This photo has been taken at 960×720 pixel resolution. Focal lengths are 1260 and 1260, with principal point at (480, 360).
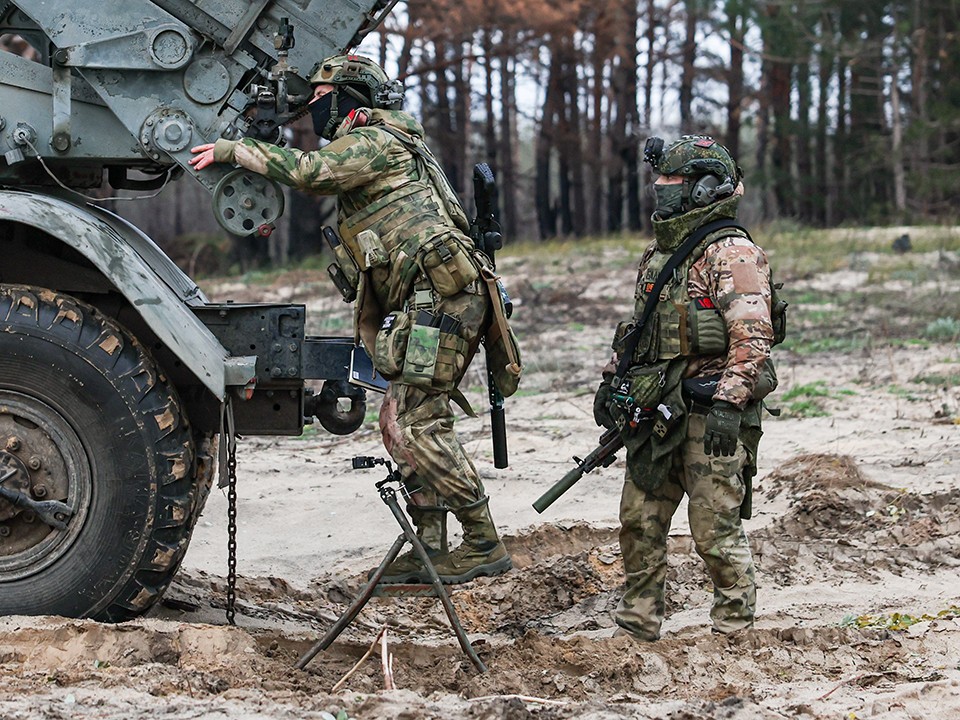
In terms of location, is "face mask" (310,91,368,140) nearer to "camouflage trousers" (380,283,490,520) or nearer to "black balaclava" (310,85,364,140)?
"black balaclava" (310,85,364,140)

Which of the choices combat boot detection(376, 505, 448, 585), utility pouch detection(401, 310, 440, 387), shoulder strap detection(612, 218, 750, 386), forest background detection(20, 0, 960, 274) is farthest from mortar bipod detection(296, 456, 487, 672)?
forest background detection(20, 0, 960, 274)

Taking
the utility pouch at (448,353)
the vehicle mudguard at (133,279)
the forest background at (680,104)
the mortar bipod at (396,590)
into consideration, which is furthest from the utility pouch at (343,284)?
the forest background at (680,104)

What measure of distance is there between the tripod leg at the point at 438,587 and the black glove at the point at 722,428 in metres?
1.13

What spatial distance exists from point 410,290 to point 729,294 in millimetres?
1273

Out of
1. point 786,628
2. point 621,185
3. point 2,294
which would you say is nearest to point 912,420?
point 786,628

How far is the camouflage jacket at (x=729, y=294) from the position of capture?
4.72 meters

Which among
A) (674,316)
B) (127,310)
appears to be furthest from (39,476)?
(674,316)

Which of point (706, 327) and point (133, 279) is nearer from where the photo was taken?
point (133, 279)

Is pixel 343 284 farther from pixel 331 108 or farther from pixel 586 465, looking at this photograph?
pixel 586 465

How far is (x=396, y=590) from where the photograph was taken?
478 centimetres

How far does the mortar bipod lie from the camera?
4512mm

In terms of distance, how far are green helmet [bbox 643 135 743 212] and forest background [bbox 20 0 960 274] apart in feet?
56.6

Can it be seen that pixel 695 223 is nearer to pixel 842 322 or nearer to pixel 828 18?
pixel 842 322

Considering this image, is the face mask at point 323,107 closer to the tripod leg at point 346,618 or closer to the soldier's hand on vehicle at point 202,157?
the soldier's hand on vehicle at point 202,157
